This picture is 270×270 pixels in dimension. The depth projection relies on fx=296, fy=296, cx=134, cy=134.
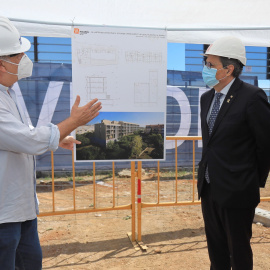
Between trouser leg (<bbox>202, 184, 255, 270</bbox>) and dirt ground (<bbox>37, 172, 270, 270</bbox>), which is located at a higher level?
trouser leg (<bbox>202, 184, 255, 270</bbox>)

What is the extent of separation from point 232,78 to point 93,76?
128 cm

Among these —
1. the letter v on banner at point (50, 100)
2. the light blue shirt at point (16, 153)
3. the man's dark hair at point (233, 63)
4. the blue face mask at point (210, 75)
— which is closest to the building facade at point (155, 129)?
the blue face mask at point (210, 75)

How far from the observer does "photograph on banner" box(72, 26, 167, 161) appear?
2.84 metres

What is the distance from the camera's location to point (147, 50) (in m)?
2.91

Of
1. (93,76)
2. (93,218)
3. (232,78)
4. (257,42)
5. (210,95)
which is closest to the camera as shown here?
(232,78)

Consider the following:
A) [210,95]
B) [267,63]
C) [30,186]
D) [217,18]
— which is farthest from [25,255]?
[267,63]

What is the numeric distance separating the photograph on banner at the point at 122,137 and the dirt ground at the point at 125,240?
137 centimetres

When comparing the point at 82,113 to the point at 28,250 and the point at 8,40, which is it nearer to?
the point at 8,40

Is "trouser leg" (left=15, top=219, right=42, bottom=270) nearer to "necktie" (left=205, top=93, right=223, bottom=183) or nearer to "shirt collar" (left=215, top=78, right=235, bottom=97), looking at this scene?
"necktie" (left=205, top=93, right=223, bottom=183)

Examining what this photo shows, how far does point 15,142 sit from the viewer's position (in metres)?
1.69

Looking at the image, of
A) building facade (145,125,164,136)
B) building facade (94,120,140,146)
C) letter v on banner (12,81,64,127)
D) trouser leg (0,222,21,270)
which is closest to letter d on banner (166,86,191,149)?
letter v on banner (12,81,64,127)

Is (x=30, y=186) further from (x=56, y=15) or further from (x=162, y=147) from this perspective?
(x=56, y=15)

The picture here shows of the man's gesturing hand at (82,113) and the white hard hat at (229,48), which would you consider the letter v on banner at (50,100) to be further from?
the man's gesturing hand at (82,113)

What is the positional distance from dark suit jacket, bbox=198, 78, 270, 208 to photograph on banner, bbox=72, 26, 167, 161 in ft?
2.77
